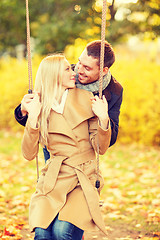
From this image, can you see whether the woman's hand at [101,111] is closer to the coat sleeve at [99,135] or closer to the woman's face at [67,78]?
the coat sleeve at [99,135]

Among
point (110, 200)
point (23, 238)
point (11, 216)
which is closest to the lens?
point (23, 238)

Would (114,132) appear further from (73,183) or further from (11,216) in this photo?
(11,216)

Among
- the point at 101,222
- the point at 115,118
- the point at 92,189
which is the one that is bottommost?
the point at 101,222

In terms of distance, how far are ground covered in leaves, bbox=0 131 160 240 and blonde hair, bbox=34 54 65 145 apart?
1307 millimetres

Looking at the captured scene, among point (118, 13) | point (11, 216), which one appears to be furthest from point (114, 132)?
point (118, 13)

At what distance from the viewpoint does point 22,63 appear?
409 inches

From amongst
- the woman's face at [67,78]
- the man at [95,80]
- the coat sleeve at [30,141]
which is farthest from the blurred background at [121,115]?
the coat sleeve at [30,141]

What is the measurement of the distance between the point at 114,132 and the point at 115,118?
16 centimetres

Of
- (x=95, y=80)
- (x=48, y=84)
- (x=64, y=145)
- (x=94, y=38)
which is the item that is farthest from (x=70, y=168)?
(x=94, y=38)

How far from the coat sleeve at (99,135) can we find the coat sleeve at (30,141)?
1.27 ft

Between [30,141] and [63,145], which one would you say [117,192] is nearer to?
[63,145]

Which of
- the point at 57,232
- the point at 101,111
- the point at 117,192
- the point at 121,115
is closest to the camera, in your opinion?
the point at 57,232

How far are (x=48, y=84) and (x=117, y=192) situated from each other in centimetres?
291

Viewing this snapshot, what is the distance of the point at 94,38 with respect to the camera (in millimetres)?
8609
